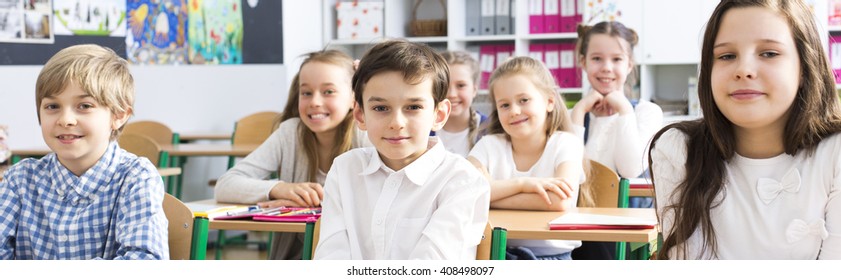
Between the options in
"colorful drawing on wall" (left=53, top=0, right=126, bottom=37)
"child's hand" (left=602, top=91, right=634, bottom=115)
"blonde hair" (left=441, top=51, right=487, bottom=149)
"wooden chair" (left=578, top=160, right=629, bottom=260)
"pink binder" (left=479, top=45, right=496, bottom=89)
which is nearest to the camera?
"wooden chair" (left=578, top=160, right=629, bottom=260)

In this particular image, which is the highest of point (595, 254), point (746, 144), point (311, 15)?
point (311, 15)

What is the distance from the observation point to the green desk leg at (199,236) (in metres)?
1.93

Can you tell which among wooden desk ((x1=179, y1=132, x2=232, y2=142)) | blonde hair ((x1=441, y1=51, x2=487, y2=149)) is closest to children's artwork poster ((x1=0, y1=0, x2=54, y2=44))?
wooden desk ((x1=179, y1=132, x2=232, y2=142))

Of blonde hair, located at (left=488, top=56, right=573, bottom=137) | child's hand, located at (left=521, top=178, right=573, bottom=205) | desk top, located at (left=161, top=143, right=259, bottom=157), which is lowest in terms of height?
desk top, located at (left=161, top=143, right=259, bottom=157)

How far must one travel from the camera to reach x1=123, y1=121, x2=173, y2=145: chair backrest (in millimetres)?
5047

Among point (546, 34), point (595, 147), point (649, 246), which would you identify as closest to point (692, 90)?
point (546, 34)

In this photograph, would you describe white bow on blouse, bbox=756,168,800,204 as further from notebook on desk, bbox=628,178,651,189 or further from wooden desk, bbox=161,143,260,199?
wooden desk, bbox=161,143,260,199

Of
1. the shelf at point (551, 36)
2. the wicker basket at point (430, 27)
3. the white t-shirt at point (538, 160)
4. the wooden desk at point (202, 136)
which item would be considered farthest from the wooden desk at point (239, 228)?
the wicker basket at point (430, 27)

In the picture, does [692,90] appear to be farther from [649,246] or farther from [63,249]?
[63,249]

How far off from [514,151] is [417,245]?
960 mm

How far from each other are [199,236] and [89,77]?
0.37 metres

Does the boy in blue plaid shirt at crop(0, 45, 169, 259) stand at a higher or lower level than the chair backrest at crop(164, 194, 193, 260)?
higher

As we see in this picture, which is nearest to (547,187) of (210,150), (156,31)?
(210,150)

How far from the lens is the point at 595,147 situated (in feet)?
10.9
